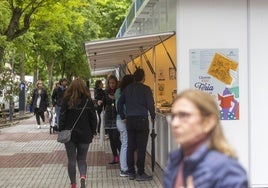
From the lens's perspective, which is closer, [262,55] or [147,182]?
[262,55]

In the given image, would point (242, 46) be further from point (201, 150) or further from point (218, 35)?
point (201, 150)

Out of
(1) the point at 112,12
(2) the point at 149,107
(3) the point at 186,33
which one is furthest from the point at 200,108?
(1) the point at 112,12

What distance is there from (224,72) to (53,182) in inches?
131

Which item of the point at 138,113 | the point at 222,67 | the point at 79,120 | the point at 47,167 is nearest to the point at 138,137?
the point at 138,113

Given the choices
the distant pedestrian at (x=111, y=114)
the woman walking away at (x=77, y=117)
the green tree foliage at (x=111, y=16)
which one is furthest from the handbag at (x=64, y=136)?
the green tree foliage at (x=111, y=16)

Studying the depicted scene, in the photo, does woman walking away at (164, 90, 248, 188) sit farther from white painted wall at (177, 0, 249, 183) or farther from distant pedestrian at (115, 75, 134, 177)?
distant pedestrian at (115, 75, 134, 177)

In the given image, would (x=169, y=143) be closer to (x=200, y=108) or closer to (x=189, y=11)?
(x=189, y=11)

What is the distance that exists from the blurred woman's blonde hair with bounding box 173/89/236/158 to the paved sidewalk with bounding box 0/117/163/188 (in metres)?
6.08

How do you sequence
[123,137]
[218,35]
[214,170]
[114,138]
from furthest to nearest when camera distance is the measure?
[114,138], [123,137], [218,35], [214,170]

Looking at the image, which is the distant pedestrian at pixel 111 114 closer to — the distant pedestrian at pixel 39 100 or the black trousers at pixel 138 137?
the black trousers at pixel 138 137

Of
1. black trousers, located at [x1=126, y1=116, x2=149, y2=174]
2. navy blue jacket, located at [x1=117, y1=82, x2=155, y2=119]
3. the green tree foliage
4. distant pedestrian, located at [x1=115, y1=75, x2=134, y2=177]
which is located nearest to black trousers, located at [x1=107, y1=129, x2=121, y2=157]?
distant pedestrian, located at [x1=115, y1=75, x2=134, y2=177]

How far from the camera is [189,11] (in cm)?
774

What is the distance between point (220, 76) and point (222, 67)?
5.4 inches

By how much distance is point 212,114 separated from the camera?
234 centimetres
